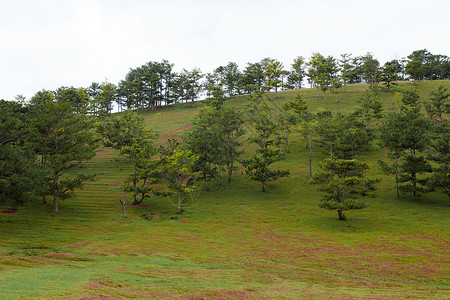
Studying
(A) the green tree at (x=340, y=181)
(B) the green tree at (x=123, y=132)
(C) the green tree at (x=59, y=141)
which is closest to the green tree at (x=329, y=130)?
(A) the green tree at (x=340, y=181)

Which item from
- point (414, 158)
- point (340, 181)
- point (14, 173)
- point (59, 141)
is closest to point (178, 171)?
point (59, 141)

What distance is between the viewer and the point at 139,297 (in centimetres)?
1212

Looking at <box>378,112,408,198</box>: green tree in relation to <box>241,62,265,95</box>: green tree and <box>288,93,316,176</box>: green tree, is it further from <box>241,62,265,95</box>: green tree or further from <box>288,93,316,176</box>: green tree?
<box>241,62,265,95</box>: green tree

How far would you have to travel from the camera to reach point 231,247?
1064 inches

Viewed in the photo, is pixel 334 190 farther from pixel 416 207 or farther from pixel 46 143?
pixel 46 143

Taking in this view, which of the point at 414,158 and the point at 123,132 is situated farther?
the point at 123,132

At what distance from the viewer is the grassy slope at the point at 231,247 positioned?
48.9ft

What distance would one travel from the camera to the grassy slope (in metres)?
14.9

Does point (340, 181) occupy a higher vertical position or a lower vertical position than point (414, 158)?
lower

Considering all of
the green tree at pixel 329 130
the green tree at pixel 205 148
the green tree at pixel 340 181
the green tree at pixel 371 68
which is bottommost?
the green tree at pixel 340 181

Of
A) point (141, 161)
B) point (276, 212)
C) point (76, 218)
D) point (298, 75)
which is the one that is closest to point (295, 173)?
point (276, 212)

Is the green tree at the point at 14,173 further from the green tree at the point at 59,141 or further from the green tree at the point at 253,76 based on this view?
the green tree at the point at 253,76

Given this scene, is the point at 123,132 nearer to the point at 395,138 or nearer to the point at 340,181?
the point at 340,181

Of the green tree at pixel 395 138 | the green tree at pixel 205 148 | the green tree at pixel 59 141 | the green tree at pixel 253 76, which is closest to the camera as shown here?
the green tree at pixel 59 141
